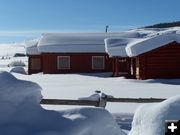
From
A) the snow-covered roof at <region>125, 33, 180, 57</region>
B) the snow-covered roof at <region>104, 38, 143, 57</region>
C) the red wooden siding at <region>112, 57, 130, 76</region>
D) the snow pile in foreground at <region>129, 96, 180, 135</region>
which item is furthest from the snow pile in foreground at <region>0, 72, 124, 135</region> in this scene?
the red wooden siding at <region>112, 57, 130, 76</region>

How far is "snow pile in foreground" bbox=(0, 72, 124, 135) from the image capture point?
596cm

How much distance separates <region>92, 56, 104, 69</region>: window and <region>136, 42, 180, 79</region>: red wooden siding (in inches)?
382

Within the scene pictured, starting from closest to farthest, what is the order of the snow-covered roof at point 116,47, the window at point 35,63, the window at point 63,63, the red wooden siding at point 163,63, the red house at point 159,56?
the red house at point 159,56
the red wooden siding at point 163,63
the snow-covered roof at point 116,47
the window at point 63,63
the window at point 35,63

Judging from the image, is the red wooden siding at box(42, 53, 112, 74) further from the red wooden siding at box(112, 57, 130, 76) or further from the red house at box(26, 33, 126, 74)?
the red wooden siding at box(112, 57, 130, 76)

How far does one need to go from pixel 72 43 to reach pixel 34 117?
32.4 metres

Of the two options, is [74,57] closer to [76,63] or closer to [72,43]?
[76,63]

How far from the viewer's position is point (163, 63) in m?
28.1

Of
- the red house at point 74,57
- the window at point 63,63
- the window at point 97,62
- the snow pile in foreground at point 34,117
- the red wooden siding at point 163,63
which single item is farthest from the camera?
the window at point 97,62

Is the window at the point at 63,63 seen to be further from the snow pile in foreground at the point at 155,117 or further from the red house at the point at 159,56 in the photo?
the snow pile in foreground at the point at 155,117

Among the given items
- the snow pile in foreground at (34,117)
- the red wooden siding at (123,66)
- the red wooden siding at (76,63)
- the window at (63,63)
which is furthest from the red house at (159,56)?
the snow pile in foreground at (34,117)

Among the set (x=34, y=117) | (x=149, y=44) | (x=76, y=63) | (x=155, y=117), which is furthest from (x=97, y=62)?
A: (x=155, y=117)

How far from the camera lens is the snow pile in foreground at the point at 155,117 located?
16.8 ft

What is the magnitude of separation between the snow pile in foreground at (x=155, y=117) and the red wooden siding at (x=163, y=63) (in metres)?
22.5

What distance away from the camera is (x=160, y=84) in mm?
25031
